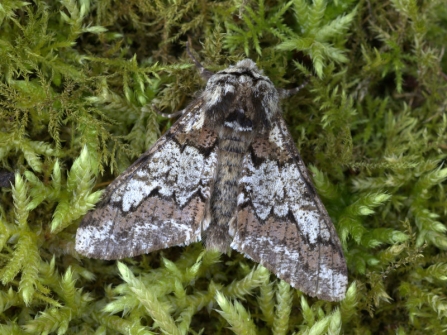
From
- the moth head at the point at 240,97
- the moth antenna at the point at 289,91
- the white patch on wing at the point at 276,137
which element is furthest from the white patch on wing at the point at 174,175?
the moth antenna at the point at 289,91

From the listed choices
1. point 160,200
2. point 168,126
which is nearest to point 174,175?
point 160,200

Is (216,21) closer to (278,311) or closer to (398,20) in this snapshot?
(398,20)

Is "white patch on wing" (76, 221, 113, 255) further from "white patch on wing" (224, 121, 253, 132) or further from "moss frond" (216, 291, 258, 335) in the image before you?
"white patch on wing" (224, 121, 253, 132)

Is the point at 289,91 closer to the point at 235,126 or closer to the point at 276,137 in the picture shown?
the point at 276,137

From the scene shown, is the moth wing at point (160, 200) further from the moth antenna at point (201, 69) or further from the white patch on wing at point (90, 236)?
the moth antenna at point (201, 69)

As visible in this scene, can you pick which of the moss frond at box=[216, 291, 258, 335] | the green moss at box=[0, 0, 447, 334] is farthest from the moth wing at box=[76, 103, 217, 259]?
the moss frond at box=[216, 291, 258, 335]
